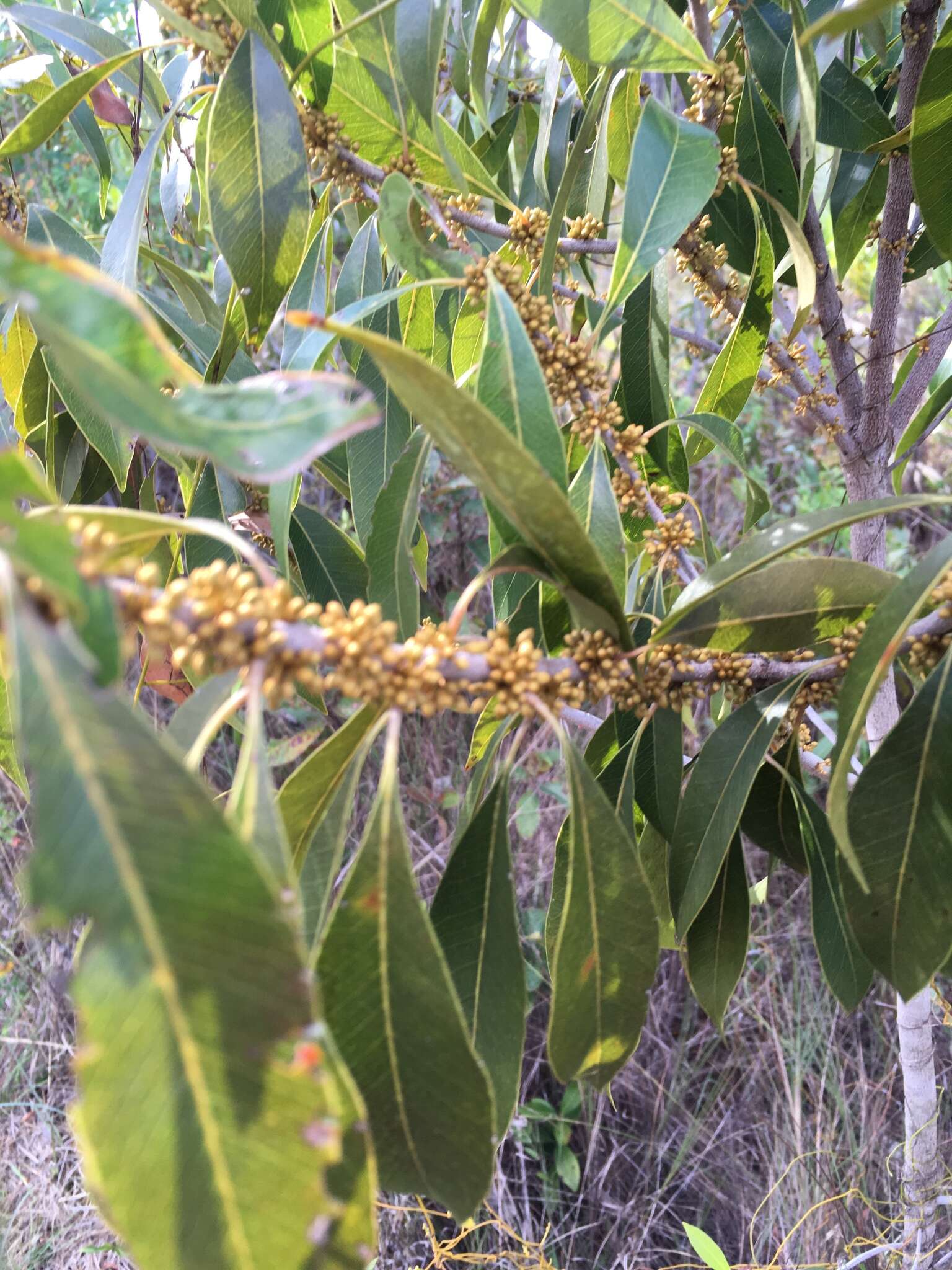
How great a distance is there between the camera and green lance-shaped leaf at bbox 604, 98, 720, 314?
654 millimetres

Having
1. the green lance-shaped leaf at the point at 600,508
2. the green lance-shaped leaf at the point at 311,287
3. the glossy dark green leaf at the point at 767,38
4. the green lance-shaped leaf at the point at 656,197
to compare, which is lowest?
the green lance-shaped leaf at the point at 600,508

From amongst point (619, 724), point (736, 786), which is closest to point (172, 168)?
point (619, 724)

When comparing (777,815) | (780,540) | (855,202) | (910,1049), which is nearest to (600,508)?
(780,540)

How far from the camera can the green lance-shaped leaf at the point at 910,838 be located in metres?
0.54

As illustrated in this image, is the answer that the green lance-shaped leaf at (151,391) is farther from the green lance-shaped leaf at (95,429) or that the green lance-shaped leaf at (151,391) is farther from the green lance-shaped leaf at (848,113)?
the green lance-shaped leaf at (848,113)

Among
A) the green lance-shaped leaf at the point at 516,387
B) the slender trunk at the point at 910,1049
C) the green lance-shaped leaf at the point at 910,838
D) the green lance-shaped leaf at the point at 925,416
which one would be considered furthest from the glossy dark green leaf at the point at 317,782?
the green lance-shaped leaf at the point at 925,416

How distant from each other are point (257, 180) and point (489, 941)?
1.85 ft

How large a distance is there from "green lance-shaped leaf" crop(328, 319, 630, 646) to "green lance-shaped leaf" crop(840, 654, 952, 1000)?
0.62ft

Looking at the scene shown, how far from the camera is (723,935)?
757 mm

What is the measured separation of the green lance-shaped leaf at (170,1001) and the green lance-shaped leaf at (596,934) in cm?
23

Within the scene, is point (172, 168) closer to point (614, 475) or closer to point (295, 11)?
point (295, 11)

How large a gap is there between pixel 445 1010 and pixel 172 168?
3.78 feet

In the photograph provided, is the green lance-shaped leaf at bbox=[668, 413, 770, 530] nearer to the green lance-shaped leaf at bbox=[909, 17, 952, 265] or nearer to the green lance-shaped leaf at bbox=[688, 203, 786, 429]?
the green lance-shaped leaf at bbox=[688, 203, 786, 429]

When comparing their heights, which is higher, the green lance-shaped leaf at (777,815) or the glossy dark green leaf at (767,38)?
the glossy dark green leaf at (767,38)
